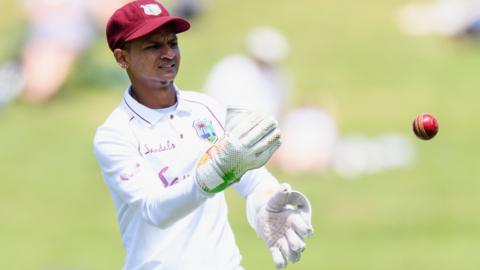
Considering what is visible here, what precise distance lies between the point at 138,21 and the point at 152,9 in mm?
75

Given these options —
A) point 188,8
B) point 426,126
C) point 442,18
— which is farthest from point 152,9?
point 442,18

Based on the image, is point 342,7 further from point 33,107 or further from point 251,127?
point 251,127

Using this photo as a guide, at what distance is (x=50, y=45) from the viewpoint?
66.3 feet

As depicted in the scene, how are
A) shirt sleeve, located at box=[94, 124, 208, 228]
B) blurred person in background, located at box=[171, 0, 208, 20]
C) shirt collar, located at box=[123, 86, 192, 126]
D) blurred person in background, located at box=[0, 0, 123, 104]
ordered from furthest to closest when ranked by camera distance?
1. blurred person in background, located at box=[171, 0, 208, 20]
2. blurred person in background, located at box=[0, 0, 123, 104]
3. shirt collar, located at box=[123, 86, 192, 126]
4. shirt sleeve, located at box=[94, 124, 208, 228]

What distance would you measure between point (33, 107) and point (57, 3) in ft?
5.90

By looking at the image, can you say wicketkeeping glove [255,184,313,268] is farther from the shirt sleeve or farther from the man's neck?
the man's neck

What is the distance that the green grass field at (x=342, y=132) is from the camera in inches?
567

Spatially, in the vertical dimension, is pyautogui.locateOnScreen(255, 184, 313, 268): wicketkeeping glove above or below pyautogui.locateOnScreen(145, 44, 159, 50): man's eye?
below

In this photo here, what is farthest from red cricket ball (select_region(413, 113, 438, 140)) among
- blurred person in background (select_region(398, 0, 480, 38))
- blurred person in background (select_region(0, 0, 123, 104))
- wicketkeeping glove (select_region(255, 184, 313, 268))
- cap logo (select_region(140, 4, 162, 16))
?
blurred person in background (select_region(398, 0, 480, 38))

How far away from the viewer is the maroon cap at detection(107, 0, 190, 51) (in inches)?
203

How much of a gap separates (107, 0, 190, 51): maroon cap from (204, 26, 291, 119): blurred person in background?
8.25 m

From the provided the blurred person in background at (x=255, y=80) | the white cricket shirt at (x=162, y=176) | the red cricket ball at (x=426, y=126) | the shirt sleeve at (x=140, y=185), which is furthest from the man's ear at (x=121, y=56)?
the blurred person in background at (x=255, y=80)

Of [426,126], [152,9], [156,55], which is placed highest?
[426,126]

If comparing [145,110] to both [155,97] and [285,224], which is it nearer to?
[155,97]
